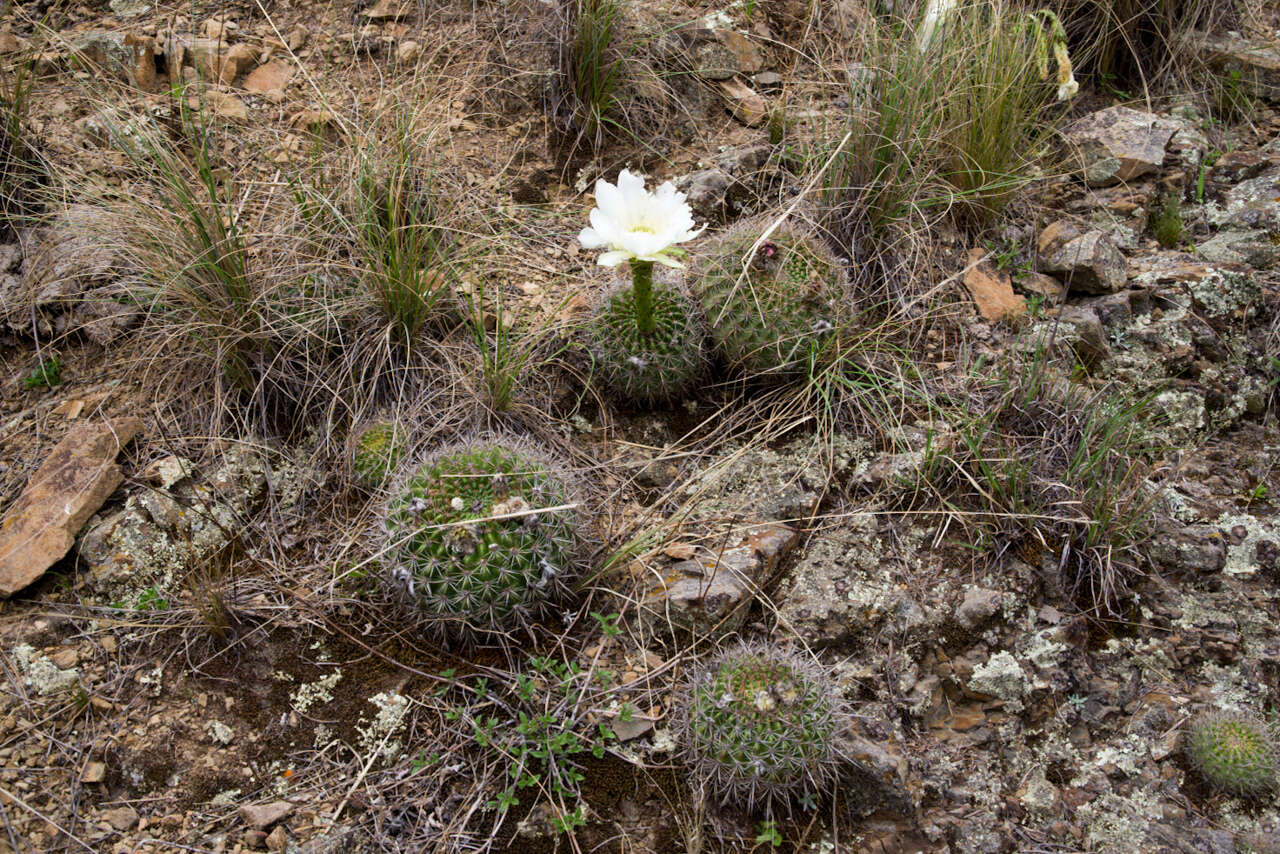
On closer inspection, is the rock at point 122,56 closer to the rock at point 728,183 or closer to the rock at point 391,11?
the rock at point 391,11

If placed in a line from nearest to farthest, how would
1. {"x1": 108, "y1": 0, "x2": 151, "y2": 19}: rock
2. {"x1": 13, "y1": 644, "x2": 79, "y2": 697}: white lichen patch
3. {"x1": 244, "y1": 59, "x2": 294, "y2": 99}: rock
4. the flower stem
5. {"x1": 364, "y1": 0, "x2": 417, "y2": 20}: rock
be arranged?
{"x1": 13, "y1": 644, "x2": 79, "y2": 697}: white lichen patch → the flower stem → {"x1": 244, "y1": 59, "x2": 294, "y2": 99}: rock → {"x1": 108, "y1": 0, "x2": 151, "y2": 19}: rock → {"x1": 364, "y1": 0, "x2": 417, "y2": 20}: rock

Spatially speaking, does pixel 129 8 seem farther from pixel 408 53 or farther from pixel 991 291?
pixel 991 291

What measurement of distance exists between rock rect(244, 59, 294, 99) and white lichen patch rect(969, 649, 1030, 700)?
125 inches

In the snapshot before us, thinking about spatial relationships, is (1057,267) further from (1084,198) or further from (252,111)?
(252,111)

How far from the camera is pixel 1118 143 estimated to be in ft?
11.1

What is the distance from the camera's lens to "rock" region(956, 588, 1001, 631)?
227 cm

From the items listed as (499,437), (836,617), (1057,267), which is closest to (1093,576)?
(836,617)

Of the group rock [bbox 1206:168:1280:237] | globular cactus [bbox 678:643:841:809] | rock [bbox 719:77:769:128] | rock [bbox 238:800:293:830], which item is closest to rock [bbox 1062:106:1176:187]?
rock [bbox 1206:168:1280:237]

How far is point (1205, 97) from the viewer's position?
3.65 m

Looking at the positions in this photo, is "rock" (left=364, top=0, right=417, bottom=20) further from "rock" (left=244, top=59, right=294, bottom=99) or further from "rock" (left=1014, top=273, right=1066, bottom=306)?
"rock" (left=1014, top=273, right=1066, bottom=306)

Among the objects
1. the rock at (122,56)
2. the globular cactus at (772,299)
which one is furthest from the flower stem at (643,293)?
the rock at (122,56)

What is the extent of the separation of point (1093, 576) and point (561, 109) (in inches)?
97.1

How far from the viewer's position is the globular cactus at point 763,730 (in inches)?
74.2

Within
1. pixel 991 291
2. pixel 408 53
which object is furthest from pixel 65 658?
pixel 991 291
